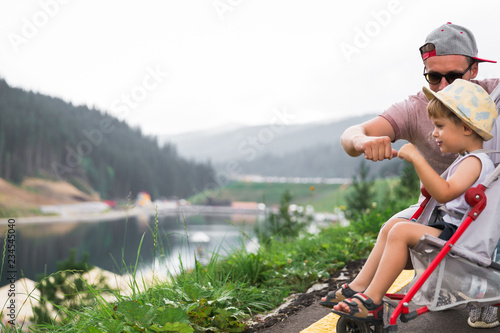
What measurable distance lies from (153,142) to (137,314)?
60561 millimetres

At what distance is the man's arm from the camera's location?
6.22ft

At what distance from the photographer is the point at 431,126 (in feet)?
8.14

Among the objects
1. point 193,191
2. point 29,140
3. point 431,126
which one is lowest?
point 193,191

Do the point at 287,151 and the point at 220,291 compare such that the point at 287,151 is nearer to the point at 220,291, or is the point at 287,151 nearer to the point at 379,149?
the point at 220,291

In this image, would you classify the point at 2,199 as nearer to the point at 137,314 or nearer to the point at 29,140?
the point at 29,140

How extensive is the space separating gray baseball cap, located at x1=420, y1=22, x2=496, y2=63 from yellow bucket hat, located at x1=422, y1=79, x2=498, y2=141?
23.0 inches

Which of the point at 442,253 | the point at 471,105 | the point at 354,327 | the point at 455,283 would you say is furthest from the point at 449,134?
the point at 354,327

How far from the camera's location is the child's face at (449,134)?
6.27 feet

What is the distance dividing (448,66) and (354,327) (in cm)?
146

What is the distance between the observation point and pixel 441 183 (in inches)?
69.7

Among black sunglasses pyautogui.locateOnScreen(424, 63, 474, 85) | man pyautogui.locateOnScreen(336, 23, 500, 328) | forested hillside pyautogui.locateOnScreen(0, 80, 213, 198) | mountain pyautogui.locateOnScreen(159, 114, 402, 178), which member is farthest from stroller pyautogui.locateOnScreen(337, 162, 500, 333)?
forested hillside pyautogui.locateOnScreen(0, 80, 213, 198)

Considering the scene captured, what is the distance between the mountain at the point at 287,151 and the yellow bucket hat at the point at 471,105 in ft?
135

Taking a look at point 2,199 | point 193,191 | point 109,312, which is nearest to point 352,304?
point 109,312

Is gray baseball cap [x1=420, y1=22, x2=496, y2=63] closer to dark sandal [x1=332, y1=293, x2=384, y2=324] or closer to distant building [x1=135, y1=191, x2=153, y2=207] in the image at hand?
dark sandal [x1=332, y1=293, x2=384, y2=324]
